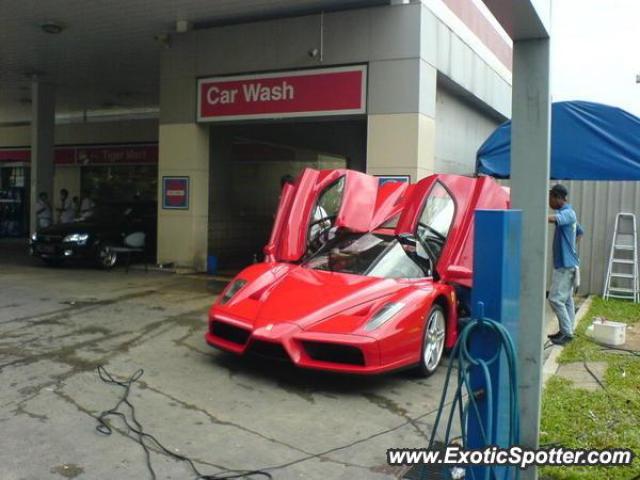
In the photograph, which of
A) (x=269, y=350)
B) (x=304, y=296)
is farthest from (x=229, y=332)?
(x=304, y=296)

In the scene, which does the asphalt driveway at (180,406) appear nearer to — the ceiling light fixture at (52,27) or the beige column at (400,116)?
the beige column at (400,116)

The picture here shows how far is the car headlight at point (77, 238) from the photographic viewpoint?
12.1 m

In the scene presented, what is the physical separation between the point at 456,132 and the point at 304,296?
8361 millimetres

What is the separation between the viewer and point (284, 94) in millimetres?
10898

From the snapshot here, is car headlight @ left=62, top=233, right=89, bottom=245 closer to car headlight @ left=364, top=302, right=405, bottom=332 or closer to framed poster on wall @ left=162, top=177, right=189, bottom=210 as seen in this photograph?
framed poster on wall @ left=162, top=177, right=189, bottom=210

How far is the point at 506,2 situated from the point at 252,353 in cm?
333

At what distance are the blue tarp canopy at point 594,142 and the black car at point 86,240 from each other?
8.57 metres

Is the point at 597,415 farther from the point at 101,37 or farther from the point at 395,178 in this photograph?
the point at 101,37

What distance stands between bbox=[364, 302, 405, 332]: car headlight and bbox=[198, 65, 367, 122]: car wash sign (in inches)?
235

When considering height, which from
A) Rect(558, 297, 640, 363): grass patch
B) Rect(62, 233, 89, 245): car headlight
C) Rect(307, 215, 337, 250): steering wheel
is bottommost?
Rect(558, 297, 640, 363): grass patch

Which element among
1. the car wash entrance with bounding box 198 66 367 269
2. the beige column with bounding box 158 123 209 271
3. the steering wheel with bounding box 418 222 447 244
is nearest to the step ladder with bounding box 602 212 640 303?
the car wash entrance with bounding box 198 66 367 269

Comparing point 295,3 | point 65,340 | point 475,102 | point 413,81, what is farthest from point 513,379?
point 475,102

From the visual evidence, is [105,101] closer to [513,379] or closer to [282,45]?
[282,45]

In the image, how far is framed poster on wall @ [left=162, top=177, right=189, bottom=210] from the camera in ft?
40.2
